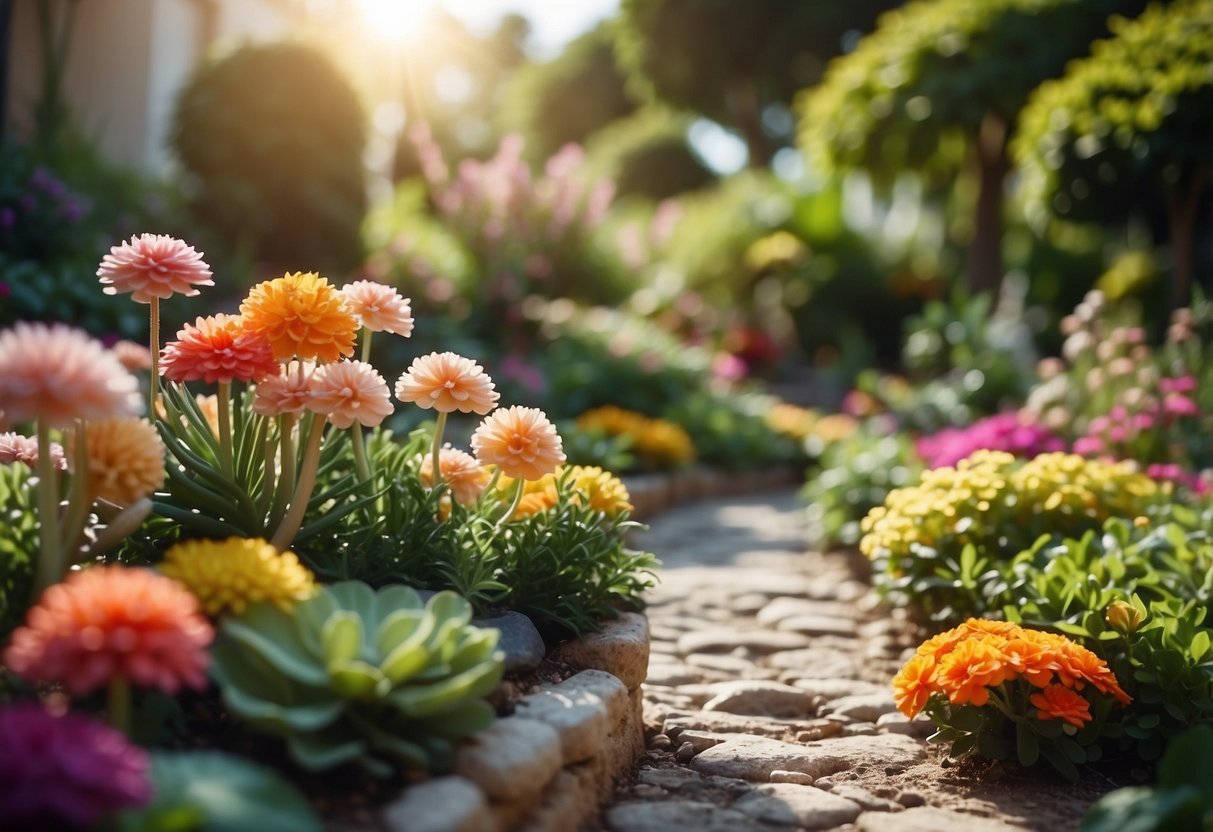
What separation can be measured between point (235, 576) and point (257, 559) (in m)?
0.05

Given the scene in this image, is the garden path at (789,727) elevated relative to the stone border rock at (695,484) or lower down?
lower down

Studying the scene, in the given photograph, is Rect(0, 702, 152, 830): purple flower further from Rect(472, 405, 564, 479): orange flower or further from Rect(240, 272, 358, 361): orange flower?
Rect(472, 405, 564, 479): orange flower

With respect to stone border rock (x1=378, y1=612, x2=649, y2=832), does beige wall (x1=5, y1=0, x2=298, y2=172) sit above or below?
above

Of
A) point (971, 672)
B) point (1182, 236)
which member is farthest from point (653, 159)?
point (971, 672)

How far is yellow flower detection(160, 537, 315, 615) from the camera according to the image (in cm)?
165

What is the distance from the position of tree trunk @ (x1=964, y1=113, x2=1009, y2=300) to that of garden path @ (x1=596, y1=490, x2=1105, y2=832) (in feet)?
22.9

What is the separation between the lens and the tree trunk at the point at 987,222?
1027 cm

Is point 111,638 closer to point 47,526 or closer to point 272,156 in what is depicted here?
point 47,526

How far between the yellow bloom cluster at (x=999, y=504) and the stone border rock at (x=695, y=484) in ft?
5.75

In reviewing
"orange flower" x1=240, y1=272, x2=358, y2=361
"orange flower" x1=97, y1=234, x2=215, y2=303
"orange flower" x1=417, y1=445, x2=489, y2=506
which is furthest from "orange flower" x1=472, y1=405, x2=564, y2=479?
"orange flower" x1=97, y1=234, x2=215, y2=303

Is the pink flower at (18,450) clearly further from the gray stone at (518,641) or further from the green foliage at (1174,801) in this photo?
the green foliage at (1174,801)

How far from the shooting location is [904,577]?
3.32 metres

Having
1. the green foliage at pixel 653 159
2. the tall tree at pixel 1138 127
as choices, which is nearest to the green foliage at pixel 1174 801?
the tall tree at pixel 1138 127

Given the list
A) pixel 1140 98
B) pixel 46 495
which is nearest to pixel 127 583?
pixel 46 495
